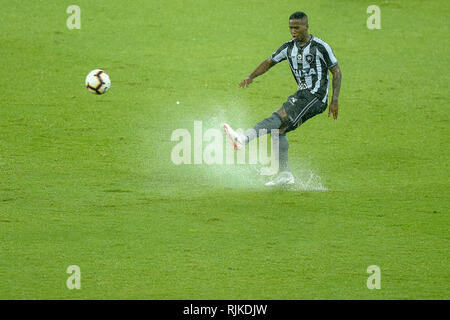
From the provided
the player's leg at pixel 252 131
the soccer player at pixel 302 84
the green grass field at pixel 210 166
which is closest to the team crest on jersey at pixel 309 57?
the soccer player at pixel 302 84

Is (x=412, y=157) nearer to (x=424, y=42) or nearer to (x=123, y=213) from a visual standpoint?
(x=123, y=213)

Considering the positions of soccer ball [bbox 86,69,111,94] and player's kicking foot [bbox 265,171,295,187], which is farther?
soccer ball [bbox 86,69,111,94]

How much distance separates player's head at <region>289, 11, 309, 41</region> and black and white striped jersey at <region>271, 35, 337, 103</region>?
0.51ft

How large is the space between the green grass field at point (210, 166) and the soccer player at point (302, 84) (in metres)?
0.81

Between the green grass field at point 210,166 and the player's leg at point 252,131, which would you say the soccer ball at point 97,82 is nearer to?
the green grass field at point 210,166

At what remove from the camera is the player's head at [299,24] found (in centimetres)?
1074

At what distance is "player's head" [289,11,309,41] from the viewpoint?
423 inches

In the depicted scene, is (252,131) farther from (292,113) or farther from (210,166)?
(210,166)

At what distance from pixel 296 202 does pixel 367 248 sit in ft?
5.85

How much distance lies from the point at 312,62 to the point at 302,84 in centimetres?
38

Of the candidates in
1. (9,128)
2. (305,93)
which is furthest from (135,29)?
(305,93)

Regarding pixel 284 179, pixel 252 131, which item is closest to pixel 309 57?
pixel 252 131

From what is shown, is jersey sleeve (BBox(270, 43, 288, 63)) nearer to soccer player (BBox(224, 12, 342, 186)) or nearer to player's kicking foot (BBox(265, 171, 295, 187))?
soccer player (BBox(224, 12, 342, 186))

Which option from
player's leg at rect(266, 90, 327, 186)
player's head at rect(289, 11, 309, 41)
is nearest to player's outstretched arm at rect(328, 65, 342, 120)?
player's leg at rect(266, 90, 327, 186)
